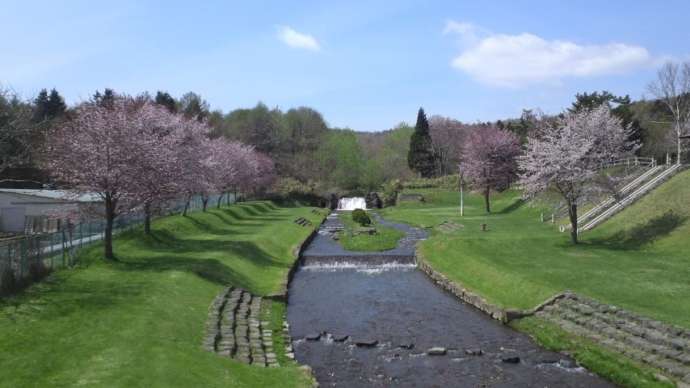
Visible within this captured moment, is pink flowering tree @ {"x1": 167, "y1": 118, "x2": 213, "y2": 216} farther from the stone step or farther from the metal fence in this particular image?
the stone step

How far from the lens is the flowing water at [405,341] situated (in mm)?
20719

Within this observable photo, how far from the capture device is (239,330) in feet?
79.0

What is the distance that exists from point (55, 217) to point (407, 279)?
28.5 meters

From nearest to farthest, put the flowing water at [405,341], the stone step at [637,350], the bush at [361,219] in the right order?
the stone step at [637,350]
the flowing water at [405,341]
the bush at [361,219]

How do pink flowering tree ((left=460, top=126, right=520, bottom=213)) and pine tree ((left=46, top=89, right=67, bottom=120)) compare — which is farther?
pine tree ((left=46, top=89, right=67, bottom=120))

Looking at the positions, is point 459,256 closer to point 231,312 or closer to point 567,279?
point 567,279

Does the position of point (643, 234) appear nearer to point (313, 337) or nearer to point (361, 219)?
point (313, 337)

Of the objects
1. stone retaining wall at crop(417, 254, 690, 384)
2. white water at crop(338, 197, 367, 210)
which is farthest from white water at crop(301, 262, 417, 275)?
white water at crop(338, 197, 367, 210)

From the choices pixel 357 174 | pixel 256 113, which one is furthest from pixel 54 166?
pixel 256 113

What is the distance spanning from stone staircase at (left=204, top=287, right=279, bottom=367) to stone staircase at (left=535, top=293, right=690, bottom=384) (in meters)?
12.9

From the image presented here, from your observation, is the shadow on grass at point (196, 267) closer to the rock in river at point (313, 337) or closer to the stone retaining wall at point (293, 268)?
the stone retaining wall at point (293, 268)

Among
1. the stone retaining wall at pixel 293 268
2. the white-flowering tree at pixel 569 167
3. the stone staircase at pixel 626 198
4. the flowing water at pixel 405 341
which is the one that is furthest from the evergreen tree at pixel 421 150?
the flowing water at pixel 405 341

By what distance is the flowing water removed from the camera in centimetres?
2072

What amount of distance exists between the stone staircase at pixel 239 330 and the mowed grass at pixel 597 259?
41.4 feet
